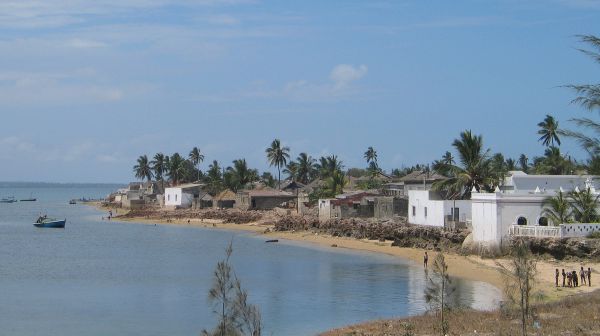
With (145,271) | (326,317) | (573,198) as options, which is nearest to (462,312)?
(326,317)

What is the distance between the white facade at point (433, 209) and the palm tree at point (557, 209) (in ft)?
35.5

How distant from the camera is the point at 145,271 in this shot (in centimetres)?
5041

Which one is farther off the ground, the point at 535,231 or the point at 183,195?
the point at 183,195

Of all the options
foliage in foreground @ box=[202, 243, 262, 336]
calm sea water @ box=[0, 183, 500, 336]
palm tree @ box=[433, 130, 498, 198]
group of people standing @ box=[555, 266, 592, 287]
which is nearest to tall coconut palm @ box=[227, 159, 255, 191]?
calm sea water @ box=[0, 183, 500, 336]

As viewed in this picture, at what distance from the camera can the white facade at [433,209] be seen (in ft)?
187

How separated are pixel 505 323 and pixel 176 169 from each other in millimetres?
127729

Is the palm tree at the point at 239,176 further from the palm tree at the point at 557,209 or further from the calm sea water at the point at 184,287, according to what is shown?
the palm tree at the point at 557,209

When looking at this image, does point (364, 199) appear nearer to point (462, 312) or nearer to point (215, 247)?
point (215, 247)

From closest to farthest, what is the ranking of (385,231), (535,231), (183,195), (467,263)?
1. (535,231)
2. (467,263)
3. (385,231)
4. (183,195)

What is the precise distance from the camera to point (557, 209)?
4581cm

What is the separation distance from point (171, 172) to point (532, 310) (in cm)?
12886

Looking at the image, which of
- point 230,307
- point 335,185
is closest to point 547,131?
point 335,185

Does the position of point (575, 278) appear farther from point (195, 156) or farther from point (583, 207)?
point (195, 156)

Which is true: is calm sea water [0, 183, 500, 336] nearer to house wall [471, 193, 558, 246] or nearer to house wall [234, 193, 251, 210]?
house wall [471, 193, 558, 246]
